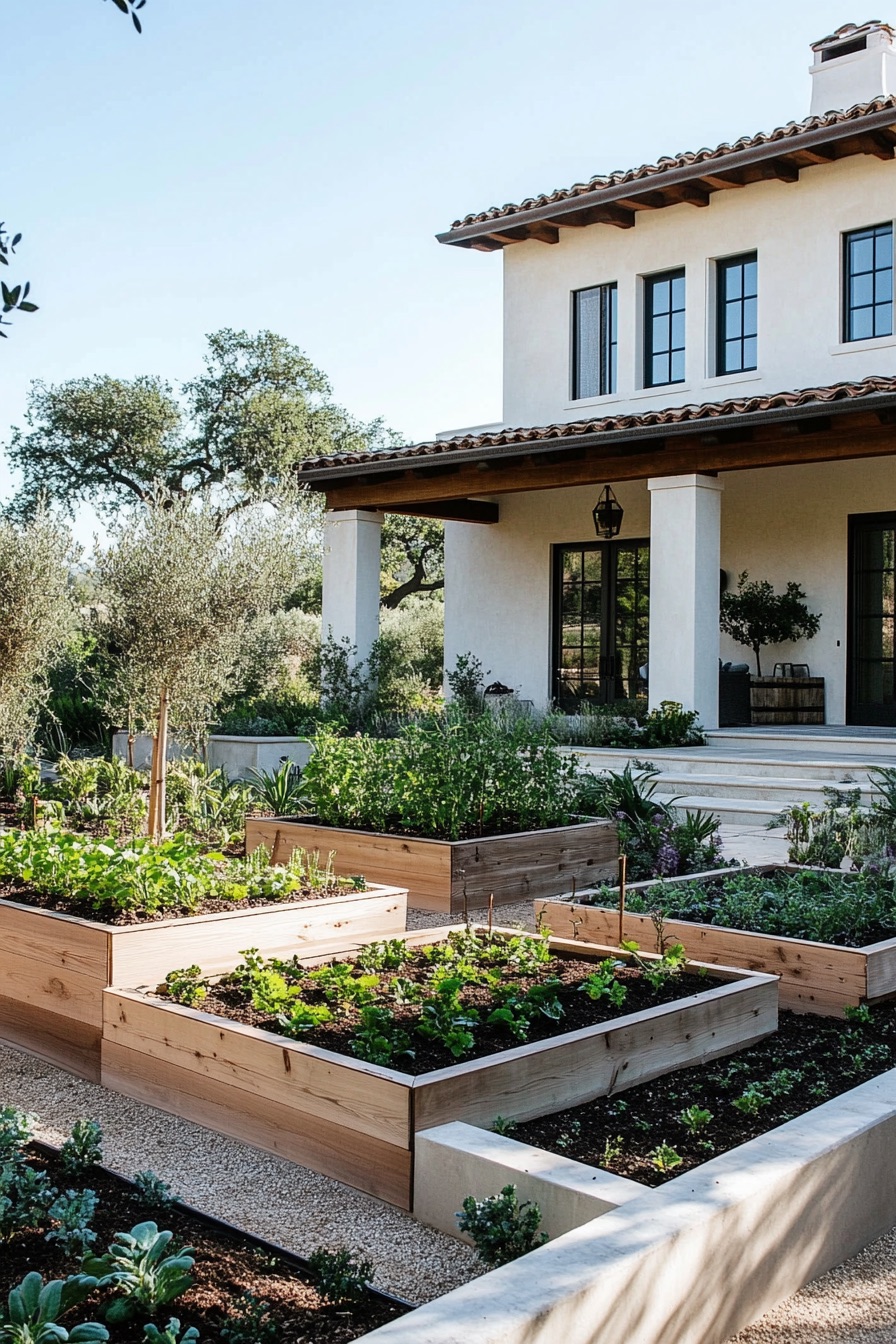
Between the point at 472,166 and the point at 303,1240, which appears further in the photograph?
the point at 472,166

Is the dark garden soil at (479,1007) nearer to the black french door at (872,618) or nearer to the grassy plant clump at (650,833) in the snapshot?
the grassy plant clump at (650,833)

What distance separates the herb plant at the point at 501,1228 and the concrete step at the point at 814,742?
8.05 metres

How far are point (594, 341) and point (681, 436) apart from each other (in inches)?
164

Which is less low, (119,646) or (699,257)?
(699,257)

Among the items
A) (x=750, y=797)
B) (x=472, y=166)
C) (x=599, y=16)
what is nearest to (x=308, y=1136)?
(x=750, y=797)

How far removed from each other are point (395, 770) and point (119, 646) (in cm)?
202

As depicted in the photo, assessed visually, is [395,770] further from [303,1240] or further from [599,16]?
[599,16]

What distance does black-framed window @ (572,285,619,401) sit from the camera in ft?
50.3

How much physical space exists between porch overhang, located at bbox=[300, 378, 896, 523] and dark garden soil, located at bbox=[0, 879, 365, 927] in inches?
282

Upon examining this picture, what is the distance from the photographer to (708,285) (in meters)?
14.4

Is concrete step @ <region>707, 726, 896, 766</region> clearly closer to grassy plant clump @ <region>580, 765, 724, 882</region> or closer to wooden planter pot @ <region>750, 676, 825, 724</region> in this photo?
wooden planter pot @ <region>750, 676, 825, 724</region>

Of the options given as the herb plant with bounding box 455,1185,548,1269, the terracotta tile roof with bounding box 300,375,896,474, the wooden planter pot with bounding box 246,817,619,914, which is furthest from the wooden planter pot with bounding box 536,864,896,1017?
the terracotta tile roof with bounding box 300,375,896,474

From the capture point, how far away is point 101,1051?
4141 mm

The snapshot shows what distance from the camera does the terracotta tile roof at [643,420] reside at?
10469mm
